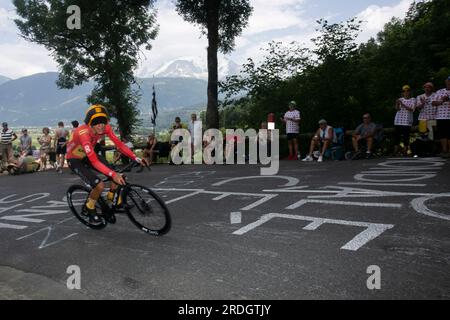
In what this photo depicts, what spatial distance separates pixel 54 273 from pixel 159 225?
151cm

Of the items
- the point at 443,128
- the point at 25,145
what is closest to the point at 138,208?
the point at 443,128

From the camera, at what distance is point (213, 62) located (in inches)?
649

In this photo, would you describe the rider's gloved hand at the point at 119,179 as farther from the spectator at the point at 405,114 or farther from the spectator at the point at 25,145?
the spectator at the point at 25,145

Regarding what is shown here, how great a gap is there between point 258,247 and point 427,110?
876 centimetres

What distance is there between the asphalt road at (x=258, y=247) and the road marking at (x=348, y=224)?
0.01 meters

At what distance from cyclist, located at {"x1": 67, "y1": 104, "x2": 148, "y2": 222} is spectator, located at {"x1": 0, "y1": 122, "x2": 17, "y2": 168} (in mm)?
13019

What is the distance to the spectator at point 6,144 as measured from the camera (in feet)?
55.1

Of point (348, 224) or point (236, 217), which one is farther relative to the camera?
point (236, 217)

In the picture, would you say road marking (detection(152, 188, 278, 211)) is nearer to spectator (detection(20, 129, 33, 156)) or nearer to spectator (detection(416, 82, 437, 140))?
spectator (detection(416, 82, 437, 140))

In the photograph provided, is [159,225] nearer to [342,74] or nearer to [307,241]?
[307,241]

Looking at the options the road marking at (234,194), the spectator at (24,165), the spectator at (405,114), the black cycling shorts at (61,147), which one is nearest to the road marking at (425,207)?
the road marking at (234,194)

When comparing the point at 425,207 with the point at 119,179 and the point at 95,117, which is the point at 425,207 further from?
the point at 95,117

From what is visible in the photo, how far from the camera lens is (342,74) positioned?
14.6 meters
